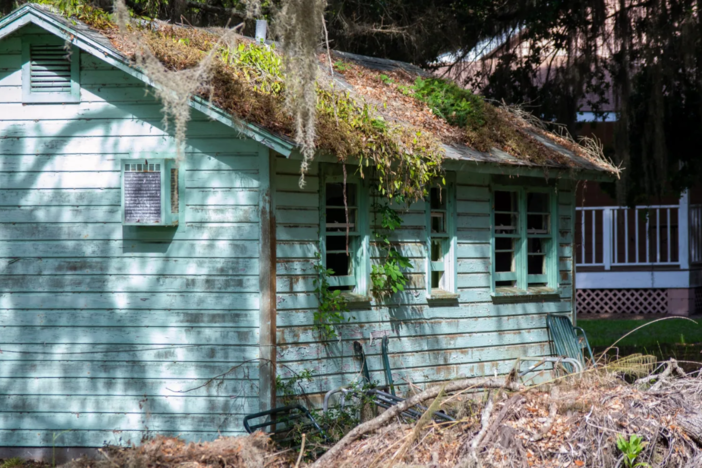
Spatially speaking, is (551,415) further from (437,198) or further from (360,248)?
(437,198)

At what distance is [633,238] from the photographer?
72.6 ft

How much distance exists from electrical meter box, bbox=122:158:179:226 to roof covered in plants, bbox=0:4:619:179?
844 millimetres

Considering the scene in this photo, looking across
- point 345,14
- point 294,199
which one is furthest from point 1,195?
point 345,14

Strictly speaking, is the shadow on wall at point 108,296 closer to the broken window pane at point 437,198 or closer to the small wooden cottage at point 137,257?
the small wooden cottage at point 137,257

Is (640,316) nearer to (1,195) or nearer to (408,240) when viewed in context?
(408,240)

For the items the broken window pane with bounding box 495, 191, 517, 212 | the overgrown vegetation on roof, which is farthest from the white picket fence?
the overgrown vegetation on roof

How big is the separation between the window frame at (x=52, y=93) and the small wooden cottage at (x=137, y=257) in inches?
0.6

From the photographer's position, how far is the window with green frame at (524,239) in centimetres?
1132

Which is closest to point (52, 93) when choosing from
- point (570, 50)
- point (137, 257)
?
point (137, 257)

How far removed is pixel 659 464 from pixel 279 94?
4943mm

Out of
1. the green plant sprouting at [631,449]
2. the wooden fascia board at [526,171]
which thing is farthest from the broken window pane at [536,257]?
the green plant sprouting at [631,449]

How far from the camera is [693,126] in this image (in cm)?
1522

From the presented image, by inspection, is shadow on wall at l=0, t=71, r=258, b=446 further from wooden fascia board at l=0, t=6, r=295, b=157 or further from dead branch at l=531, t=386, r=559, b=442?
dead branch at l=531, t=386, r=559, b=442

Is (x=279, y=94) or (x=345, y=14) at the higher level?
(x=345, y=14)
